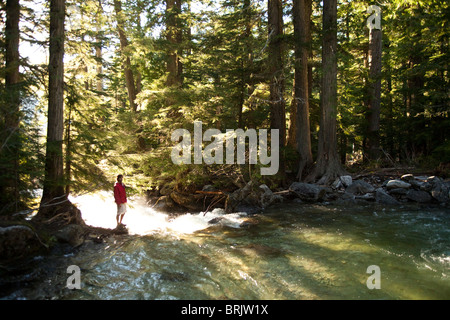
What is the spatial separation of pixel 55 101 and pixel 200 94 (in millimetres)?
5770

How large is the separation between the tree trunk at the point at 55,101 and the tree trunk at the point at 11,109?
74 cm

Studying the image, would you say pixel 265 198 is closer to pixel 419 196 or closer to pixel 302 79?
pixel 419 196

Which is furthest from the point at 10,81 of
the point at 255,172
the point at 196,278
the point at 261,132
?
the point at 261,132

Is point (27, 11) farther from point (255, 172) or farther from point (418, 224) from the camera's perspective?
point (418, 224)

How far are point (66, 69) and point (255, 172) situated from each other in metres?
7.99

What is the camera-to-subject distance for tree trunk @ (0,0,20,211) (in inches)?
223

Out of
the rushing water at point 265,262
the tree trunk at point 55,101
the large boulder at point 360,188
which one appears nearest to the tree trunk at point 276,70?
the large boulder at point 360,188

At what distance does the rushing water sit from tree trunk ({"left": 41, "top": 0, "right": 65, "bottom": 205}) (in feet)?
6.52

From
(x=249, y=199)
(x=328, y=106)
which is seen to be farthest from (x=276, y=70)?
(x=249, y=199)

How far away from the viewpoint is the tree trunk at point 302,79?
511 inches

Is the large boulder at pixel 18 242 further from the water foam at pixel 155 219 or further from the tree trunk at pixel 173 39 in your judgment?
the tree trunk at pixel 173 39

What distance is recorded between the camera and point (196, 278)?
4883 mm

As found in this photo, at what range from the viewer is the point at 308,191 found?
1191 cm

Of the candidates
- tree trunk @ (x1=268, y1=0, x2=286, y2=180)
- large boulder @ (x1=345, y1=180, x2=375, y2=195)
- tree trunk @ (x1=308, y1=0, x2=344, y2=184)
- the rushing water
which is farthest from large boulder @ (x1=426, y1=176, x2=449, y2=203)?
tree trunk @ (x1=268, y1=0, x2=286, y2=180)
